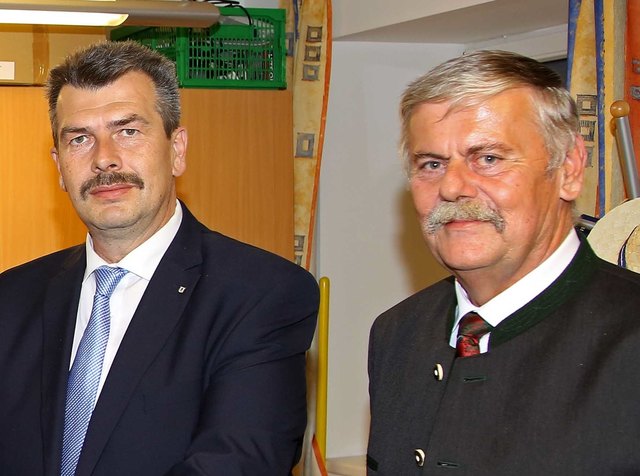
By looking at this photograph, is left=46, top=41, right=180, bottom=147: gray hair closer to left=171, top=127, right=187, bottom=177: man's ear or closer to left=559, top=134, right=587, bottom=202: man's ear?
left=171, top=127, right=187, bottom=177: man's ear

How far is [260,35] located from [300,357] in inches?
71.8

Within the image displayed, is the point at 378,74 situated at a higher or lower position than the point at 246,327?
higher

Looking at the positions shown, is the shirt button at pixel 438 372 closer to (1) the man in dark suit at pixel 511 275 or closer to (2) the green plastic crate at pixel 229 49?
(1) the man in dark suit at pixel 511 275

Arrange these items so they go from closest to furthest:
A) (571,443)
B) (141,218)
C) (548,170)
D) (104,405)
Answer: (571,443) < (548,170) < (104,405) < (141,218)

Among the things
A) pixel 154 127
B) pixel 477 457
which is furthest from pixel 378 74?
pixel 477 457

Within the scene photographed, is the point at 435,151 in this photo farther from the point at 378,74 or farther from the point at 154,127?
the point at 378,74

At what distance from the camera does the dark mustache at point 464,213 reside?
5.12 ft

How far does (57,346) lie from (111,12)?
3.49ft

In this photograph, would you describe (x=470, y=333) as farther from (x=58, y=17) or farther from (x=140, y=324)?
(x=58, y=17)

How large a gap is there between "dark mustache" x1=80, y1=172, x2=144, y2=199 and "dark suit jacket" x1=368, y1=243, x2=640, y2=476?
2.20ft

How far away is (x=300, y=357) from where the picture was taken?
6.59ft

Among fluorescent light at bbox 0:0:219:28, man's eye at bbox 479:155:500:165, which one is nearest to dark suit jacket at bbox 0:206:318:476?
man's eye at bbox 479:155:500:165

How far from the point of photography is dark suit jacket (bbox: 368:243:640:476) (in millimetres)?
1448

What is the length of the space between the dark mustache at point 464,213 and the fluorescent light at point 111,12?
4.68 feet
